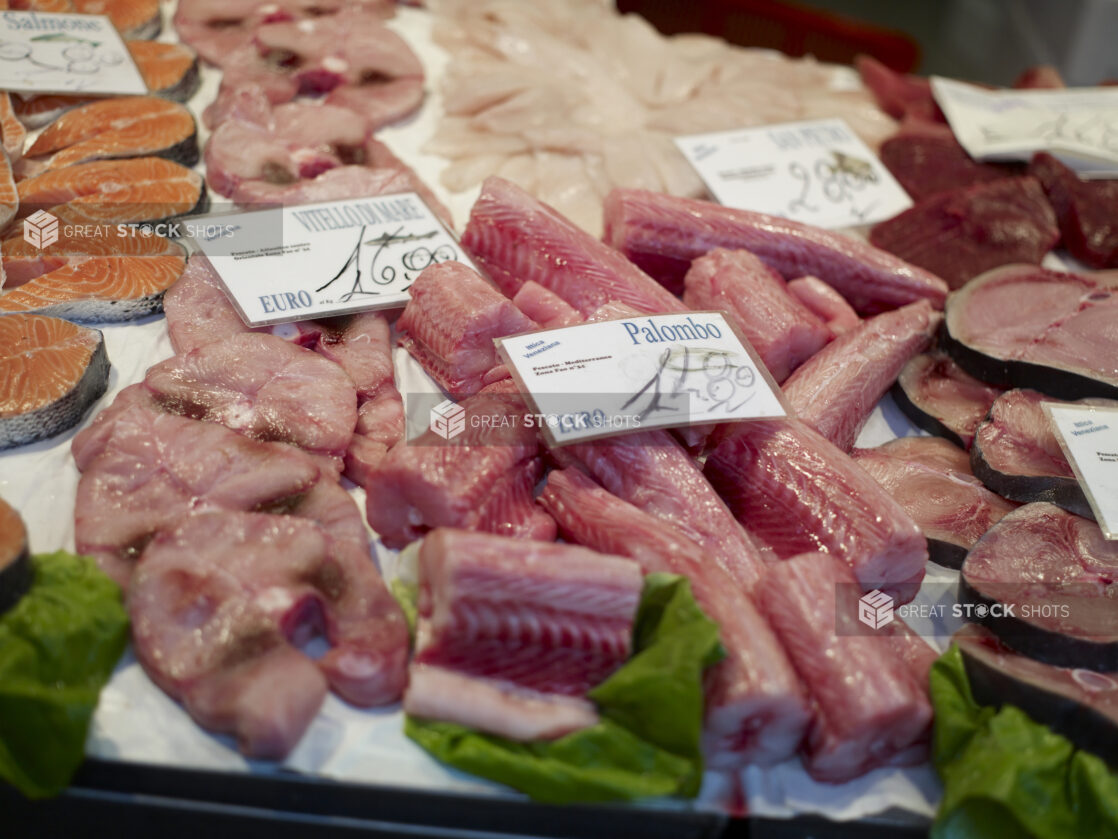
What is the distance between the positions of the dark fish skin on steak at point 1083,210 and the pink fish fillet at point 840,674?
219cm

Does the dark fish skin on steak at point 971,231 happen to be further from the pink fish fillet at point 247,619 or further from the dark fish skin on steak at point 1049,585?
the pink fish fillet at point 247,619

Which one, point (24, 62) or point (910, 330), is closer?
point (910, 330)

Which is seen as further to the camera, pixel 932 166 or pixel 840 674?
pixel 932 166

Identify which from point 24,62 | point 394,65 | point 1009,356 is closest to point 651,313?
point 1009,356

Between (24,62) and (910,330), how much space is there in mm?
3228

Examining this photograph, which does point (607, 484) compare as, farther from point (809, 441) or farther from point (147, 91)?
point (147, 91)

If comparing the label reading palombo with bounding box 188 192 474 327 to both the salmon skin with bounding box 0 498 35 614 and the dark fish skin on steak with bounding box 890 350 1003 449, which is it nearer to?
the salmon skin with bounding box 0 498 35 614

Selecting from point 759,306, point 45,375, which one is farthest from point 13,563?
point 759,306

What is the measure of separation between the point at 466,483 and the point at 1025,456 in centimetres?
161

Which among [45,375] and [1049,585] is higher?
[1049,585]

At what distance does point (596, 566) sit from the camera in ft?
6.25

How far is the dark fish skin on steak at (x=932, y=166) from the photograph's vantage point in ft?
12.1

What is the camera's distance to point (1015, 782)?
5.89ft

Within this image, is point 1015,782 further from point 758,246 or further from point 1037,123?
point 1037,123
